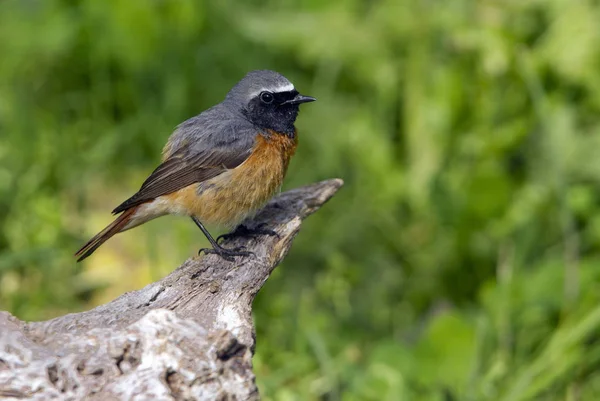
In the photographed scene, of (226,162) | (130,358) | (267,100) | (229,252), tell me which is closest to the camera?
(130,358)

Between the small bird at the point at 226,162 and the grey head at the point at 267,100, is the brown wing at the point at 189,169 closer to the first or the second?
the small bird at the point at 226,162

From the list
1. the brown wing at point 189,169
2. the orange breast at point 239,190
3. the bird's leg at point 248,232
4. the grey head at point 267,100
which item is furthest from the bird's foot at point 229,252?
the grey head at point 267,100

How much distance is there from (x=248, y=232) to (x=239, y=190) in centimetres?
28

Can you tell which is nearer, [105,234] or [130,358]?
[130,358]

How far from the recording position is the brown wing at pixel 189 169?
16.4 ft

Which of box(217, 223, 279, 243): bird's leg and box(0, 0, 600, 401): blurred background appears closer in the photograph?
box(217, 223, 279, 243): bird's leg

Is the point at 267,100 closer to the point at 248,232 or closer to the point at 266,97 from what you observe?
the point at 266,97

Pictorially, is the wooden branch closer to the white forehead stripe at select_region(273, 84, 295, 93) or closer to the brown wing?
the brown wing

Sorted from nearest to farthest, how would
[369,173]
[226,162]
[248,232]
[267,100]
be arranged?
[248,232] → [226,162] → [267,100] → [369,173]

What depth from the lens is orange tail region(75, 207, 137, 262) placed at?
15.9 feet

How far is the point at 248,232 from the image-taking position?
485 centimetres

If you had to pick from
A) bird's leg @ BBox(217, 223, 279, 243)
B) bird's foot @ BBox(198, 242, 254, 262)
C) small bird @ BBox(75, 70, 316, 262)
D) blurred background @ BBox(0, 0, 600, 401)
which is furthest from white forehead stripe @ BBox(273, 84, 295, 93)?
blurred background @ BBox(0, 0, 600, 401)

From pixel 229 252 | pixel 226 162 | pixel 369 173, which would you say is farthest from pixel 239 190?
pixel 369 173

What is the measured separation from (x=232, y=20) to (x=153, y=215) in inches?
135
